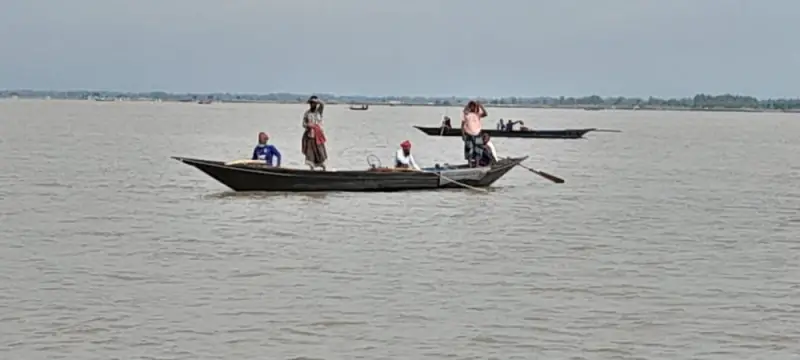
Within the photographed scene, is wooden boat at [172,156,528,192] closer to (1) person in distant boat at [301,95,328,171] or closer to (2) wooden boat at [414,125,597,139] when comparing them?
(1) person in distant boat at [301,95,328,171]

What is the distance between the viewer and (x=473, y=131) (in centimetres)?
2606

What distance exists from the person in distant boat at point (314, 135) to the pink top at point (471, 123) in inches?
130

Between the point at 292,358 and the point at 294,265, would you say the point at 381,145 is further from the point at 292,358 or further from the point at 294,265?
the point at 292,358

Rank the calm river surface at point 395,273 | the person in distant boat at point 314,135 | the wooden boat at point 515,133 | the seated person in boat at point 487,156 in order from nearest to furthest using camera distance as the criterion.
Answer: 1. the calm river surface at point 395,273
2. the person in distant boat at point 314,135
3. the seated person in boat at point 487,156
4. the wooden boat at point 515,133

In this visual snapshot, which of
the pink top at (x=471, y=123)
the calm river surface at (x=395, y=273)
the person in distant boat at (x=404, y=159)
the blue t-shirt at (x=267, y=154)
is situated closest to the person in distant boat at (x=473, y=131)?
the pink top at (x=471, y=123)

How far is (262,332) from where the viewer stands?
1138 centimetres

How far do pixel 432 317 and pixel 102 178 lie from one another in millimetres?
19243

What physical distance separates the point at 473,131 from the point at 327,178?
4.17 meters

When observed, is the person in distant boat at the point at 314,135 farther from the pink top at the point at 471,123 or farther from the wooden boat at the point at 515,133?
the wooden boat at the point at 515,133

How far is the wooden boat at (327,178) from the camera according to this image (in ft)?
74.1

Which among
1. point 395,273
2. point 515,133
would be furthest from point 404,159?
point 515,133

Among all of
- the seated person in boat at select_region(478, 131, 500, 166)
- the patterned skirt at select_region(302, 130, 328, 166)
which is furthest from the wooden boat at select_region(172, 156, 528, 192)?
the seated person in boat at select_region(478, 131, 500, 166)

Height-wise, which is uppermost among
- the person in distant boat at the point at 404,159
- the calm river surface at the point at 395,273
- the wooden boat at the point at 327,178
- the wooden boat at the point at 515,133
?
the person in distant boat at the point at 404,159

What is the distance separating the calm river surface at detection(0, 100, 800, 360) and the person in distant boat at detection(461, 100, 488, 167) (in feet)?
3.80
